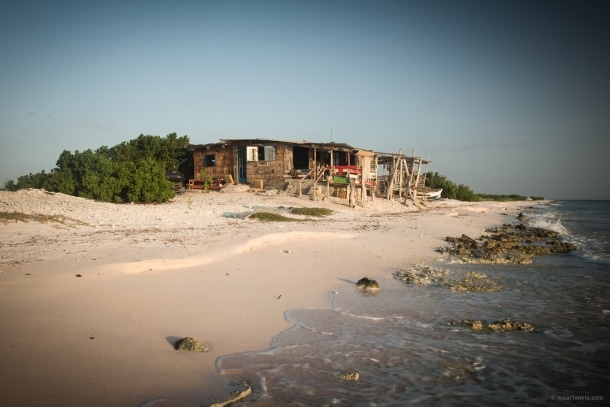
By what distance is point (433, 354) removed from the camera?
435cm

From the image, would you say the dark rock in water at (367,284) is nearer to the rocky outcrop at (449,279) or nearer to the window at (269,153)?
the rocky outcrop at (449,279)

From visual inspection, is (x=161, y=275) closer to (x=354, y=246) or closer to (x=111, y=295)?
(x=111, y=295)

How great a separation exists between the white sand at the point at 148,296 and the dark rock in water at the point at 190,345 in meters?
0.08

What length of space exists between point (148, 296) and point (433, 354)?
14.5ft

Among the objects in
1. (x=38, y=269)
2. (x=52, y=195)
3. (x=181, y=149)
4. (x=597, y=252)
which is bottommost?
(x=597, y=252)

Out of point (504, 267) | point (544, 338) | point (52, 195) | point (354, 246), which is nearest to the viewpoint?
point (544, 338)

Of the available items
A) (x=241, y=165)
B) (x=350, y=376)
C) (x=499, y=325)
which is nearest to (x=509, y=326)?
(x=499, y=325)

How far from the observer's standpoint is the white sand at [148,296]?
3.25 meters

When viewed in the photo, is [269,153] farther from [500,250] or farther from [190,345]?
[190,345]

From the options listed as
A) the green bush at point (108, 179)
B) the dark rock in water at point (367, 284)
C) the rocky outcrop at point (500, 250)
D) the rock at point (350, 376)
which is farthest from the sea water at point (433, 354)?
the green bush at point (108, 179)

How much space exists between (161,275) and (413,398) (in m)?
5.31

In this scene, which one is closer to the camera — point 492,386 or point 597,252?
point 492,386

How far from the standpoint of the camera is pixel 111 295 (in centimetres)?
543

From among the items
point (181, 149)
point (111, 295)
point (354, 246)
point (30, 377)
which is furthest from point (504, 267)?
point (181, 149)
